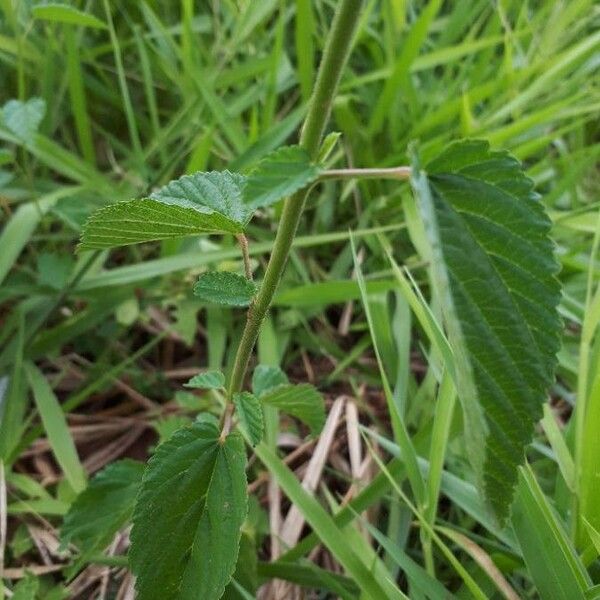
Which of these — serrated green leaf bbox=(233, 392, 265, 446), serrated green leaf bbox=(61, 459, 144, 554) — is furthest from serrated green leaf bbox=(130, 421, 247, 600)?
serrated green leaf bbox=(61, 459, 144, 554)

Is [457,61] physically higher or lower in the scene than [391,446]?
higher

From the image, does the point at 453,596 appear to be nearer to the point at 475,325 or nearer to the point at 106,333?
the point at 475,325

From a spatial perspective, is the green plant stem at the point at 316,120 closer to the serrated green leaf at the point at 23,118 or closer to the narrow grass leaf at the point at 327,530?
the narrow grass leaf at the point at 327,530

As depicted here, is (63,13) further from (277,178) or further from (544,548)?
(544,548)

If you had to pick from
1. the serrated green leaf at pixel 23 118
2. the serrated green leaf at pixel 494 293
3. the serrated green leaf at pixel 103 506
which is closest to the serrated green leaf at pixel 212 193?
the serrated green leaf at pixel 494 293

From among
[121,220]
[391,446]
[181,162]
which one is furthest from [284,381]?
[181,162]

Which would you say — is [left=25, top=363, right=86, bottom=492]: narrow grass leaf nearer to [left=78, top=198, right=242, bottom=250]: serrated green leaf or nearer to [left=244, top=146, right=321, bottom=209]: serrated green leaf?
[left=78, top=198, right=242, bottom=250]: serrated green leaf

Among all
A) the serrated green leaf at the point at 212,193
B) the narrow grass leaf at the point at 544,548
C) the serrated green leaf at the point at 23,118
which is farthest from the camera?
the serrated green leaf at the point at 23,118
